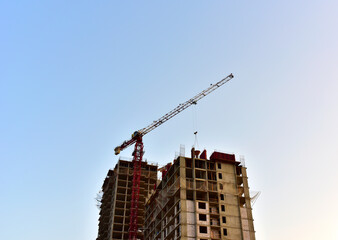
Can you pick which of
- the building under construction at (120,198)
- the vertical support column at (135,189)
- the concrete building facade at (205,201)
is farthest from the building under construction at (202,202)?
the building under construction at (120,198)

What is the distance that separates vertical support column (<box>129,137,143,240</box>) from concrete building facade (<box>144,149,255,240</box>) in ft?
64.0

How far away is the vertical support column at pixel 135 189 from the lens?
121000mm

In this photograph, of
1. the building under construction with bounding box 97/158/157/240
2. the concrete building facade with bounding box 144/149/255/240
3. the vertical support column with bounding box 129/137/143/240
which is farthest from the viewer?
the building under construction with bounding box 97/158/157/240

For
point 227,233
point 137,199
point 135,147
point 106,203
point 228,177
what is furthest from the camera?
→ point 106,203

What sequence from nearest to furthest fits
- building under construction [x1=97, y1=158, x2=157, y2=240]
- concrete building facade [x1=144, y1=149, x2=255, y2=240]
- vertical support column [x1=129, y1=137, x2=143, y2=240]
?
1. concrete building facade [x1=144, y1=149, x2=255, y2=240]
2. vertical support column [x1=129, y1=137, x2=143, y2=240]
3. building under construction [x1=97, y1=158, x2=157, y2=240]

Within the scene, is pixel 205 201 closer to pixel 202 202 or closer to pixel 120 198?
pixel 202 202

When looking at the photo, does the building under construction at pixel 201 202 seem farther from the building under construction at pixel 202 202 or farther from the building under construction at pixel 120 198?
the building under construction at pixel 120 198

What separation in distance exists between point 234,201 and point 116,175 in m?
58.2

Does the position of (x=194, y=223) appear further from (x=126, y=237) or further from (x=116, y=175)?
(x=116, y=175)

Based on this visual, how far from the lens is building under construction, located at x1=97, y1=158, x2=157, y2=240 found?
128750mm

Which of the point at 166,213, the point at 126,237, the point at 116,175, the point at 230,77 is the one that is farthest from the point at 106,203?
the point at 230,77

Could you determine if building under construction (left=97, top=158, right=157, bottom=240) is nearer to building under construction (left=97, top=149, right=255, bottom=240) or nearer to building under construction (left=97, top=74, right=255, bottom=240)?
building under construction (left=97, top=74, right=255, bottom=240)

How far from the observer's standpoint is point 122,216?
129 m

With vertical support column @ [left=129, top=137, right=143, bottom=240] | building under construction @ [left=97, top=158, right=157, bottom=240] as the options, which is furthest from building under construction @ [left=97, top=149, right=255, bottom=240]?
building under construction @ [left=97, top=158, right=157, bottom=240]
